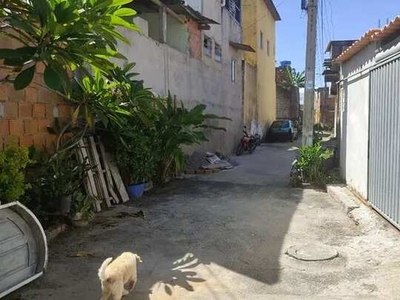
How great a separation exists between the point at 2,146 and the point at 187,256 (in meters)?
2.58

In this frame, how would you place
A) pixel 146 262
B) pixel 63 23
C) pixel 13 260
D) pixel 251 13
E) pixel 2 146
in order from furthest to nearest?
pixel 251 13 < pixel 2 146 < pixel 146 262 < pixel 13 260 < pixel 63 23

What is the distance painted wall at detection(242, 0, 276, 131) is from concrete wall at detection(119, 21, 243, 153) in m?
3.11

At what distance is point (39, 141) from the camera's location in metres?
5.90

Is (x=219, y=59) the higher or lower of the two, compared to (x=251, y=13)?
lower

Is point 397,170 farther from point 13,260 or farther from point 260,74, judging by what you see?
point 260,74

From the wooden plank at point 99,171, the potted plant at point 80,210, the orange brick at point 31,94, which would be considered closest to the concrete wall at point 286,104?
the wooden plank at point 99,171

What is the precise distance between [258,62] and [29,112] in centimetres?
Answer: 1912

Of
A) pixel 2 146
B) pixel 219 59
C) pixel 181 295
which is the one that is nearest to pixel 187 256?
pixel 181 295

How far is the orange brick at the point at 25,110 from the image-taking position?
546cm

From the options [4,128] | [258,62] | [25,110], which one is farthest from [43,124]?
[258,62]

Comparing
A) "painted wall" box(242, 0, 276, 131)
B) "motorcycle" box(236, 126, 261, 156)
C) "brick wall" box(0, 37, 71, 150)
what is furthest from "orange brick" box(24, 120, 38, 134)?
"painted wall" box(242, 0, 276, 131)

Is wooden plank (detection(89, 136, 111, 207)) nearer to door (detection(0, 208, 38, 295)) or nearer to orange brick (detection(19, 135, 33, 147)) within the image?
orange brick (detection(19, 135, 33, 147))

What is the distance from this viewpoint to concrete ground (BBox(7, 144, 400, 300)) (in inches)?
148

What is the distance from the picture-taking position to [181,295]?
3.67 meters
